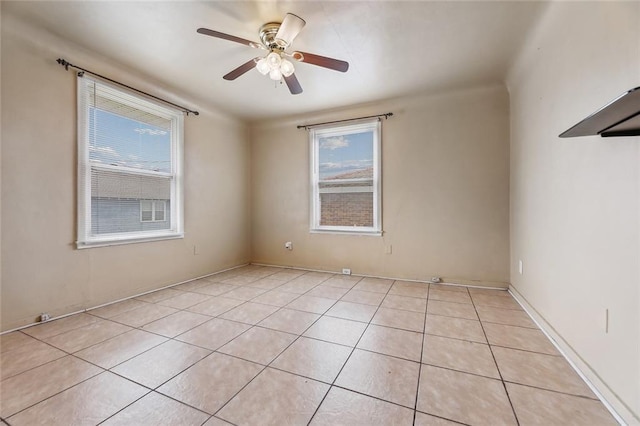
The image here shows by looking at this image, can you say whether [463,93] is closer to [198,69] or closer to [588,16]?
[588,16]

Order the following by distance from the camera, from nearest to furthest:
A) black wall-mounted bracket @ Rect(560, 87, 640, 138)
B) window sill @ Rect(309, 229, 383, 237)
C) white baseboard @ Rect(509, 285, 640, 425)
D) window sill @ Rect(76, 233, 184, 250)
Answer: black wall-mounted bracket @ Rect(560, 87, 640, 138) → white baseboard @ Rect(509, 285, 640, 425) → window sill @ Rect(76, 233, 184, 250) → window sill @ Rect(309, 229, 383, 237)

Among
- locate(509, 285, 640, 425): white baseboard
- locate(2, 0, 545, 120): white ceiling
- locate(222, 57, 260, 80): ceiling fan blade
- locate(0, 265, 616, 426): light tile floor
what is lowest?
locate(0, 265, 616, 426): light tile floor

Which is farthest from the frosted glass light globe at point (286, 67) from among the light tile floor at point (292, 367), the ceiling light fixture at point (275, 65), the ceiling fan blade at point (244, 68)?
Answer: the light tile floor at point (292, 367)

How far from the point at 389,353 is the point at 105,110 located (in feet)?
11.7

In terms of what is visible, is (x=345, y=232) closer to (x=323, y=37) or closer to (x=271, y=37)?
(x=323, y=37)

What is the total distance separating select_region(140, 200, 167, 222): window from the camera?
3264mm

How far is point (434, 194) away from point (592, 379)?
240cm

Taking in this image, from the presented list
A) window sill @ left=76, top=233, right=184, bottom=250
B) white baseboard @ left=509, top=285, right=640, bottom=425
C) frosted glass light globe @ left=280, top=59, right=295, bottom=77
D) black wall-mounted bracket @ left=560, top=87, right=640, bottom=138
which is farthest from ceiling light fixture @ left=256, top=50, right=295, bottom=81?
white baseboard @ left=509, top=285, right=640, bottom=425

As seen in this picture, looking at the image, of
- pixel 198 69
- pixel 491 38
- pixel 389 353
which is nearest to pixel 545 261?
pixel 389 353

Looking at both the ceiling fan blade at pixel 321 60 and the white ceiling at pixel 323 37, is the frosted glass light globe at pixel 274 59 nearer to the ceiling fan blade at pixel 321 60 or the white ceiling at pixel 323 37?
the ceiling fan blade at pixel 321 60

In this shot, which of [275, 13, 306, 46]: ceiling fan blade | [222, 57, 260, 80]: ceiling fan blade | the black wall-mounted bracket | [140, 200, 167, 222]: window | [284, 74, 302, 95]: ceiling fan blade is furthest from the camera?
[140, 200, 167, 222]: window

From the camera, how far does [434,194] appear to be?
3604 mm

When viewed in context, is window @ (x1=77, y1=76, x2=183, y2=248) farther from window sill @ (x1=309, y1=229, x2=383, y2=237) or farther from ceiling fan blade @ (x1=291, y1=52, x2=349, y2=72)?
ceiling fan blade @ (x1=291, y1=52, x2=349, y2=72)

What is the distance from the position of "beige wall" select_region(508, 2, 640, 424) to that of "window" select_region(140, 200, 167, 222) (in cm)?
408
